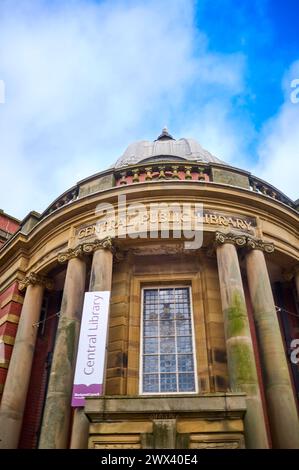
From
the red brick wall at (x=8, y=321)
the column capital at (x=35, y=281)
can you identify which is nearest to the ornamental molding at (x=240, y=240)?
the column capital at (x=35, y=281)

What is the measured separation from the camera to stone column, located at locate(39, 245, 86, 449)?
905 centimetres

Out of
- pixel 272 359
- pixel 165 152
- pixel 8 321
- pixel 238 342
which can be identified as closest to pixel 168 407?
pixel 238 342

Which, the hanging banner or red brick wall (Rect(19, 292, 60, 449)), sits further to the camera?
red brick wall (Rect(19, 292, 60, 449))

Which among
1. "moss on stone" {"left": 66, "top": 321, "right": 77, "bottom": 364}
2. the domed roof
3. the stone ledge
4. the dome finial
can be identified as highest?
the dome finial

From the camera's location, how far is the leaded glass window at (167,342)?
1087 cm

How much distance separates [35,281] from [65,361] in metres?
3.86

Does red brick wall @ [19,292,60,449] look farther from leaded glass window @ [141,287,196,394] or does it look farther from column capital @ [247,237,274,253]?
column capital @ [247,237,274,253]

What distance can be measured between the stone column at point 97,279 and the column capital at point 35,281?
9.20ft

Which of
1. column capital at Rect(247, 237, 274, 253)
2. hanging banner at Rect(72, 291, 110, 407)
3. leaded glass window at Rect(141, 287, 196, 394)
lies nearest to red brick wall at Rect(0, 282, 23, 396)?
hanging banner at Rect(72, 291, 110, 407)

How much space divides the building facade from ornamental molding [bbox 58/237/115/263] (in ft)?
0.14

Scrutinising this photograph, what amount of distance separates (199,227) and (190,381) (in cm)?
438

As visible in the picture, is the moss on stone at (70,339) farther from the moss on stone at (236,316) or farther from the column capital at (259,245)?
the column capital at (259,245)
